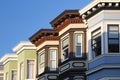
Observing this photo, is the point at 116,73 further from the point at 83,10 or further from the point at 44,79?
the point at 44,79

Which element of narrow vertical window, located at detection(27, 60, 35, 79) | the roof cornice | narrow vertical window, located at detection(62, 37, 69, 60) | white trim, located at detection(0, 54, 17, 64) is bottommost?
narrow vertical window, located at detection(27, 60, 35, 79)

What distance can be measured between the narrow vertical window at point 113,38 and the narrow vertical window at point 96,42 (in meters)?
0.92

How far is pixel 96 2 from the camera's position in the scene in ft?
140

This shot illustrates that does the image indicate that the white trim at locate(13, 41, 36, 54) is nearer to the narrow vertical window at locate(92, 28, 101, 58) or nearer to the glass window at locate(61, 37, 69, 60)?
the glass window at locate(61, 37, 69, 60)

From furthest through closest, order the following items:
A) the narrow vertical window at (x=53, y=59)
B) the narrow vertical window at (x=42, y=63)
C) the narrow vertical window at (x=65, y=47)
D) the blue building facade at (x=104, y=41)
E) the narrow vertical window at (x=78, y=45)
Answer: the narrow vertical window at (x=42, y=63)
the narrow vertical window at (x=53, y=59)
the narrow vertical window at (x=65, y=47)
the narrow vertical window at (x=78, y=45)
the blue building facade at (x=104, y=41)

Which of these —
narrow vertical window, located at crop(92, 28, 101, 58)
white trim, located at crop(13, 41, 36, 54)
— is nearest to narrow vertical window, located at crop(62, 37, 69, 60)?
narrow vertical window, located at crop(92, 28, 101, 58)

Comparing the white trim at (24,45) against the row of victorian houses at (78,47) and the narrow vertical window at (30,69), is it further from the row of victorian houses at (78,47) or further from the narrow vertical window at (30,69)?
the narrow vertical window at (30,69)

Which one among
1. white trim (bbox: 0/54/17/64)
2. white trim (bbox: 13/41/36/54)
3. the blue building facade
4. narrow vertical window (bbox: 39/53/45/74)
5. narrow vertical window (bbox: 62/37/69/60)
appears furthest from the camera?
white trim (bbox: 0/54/17/64)

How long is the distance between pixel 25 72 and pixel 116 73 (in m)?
17.3

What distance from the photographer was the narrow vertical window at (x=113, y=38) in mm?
42125

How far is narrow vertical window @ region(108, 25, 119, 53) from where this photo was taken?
4212 centimetres

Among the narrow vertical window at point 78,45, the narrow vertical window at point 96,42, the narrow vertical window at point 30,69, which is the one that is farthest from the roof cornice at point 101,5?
the narrow vertical window at point 30,69

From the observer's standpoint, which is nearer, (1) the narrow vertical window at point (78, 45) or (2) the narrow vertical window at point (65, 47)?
(1) the narrow vertical window at point (78, 45)

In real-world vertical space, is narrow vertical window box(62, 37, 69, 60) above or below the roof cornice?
below
